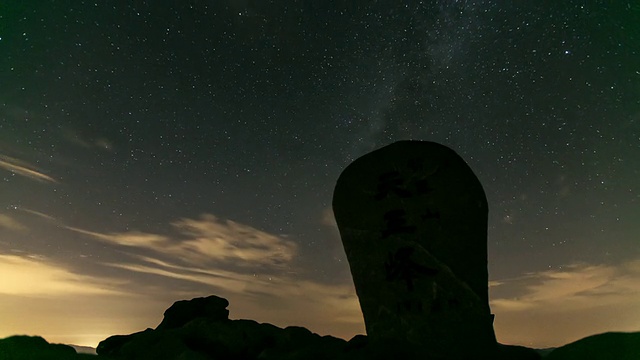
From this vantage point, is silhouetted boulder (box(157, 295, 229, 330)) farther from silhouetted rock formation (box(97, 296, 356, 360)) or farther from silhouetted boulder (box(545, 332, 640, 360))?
silhouetted boulder (box(545, 332, 640, 360))

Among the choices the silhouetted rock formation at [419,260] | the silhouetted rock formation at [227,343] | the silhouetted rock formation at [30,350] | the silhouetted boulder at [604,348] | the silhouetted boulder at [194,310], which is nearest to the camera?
the silhouetted boulder at [604,348]

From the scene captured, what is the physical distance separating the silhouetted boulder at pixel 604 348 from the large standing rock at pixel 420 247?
3.49 feet

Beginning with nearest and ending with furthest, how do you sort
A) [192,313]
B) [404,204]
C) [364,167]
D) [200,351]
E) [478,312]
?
1. [478,312]
2. [404,204]
3. [364,167]
4. [200,351]
5. [192,313]

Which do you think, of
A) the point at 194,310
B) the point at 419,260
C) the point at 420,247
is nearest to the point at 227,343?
the point at 194,310

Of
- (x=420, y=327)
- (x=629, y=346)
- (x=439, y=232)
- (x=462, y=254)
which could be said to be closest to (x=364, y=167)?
(x=439, y=232)

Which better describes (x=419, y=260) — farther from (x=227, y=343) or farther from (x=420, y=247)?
(x=227, y=343)

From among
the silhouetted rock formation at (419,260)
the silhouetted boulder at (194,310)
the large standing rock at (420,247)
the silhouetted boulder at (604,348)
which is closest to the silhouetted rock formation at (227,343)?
the silhouetted rock formation at (419,260)

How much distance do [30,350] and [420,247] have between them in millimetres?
6631

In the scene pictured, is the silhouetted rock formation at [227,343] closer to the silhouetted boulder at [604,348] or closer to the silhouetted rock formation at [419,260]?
the silhouetted rock formation at [419,260]

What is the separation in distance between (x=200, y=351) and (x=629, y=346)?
7367 mm

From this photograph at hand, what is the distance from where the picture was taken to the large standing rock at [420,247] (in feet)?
19.7

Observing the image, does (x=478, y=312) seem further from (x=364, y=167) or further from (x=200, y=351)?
(x=200, y=351)

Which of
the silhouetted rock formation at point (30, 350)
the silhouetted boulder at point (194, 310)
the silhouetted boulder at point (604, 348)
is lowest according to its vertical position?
the silhouetted rock formation at point (30, 350)

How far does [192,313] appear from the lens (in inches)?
433
